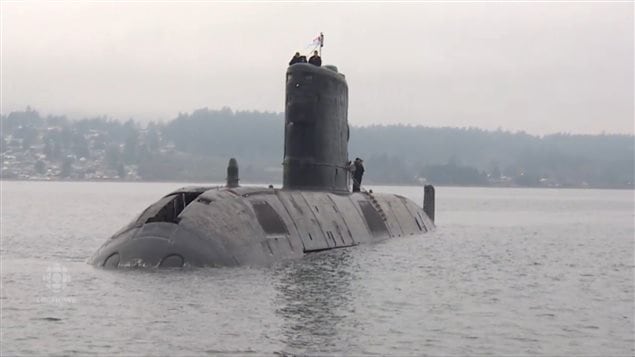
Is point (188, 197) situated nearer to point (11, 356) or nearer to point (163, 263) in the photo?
point (163, 263)

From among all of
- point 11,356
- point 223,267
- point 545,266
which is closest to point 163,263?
point 223,267

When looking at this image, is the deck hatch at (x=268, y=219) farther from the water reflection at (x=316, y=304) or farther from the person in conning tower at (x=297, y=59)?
the person in conning tower at (x=297, y=59)

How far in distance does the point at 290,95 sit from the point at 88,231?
20386mm

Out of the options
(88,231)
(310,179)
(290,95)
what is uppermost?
(290,95)

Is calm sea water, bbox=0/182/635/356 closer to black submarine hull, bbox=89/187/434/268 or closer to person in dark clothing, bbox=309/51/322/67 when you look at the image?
black submarine hull, bbox=89/187/434/268

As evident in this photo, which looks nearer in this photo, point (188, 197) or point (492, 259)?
point (188, 197)

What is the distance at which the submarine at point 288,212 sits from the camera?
20.7m

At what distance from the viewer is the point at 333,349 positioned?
1409 centimetres

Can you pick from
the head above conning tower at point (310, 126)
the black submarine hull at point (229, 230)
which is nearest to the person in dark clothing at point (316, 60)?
the head above conning tower at point (310, 126)

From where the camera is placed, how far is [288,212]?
25.5m

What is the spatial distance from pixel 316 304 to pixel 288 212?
7570 millimetres

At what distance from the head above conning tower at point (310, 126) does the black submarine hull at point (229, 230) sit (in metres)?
0.87

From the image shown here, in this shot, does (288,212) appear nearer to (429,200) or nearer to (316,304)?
(316,304)

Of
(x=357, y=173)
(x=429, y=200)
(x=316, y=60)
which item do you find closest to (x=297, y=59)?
(x=316, y=60)
